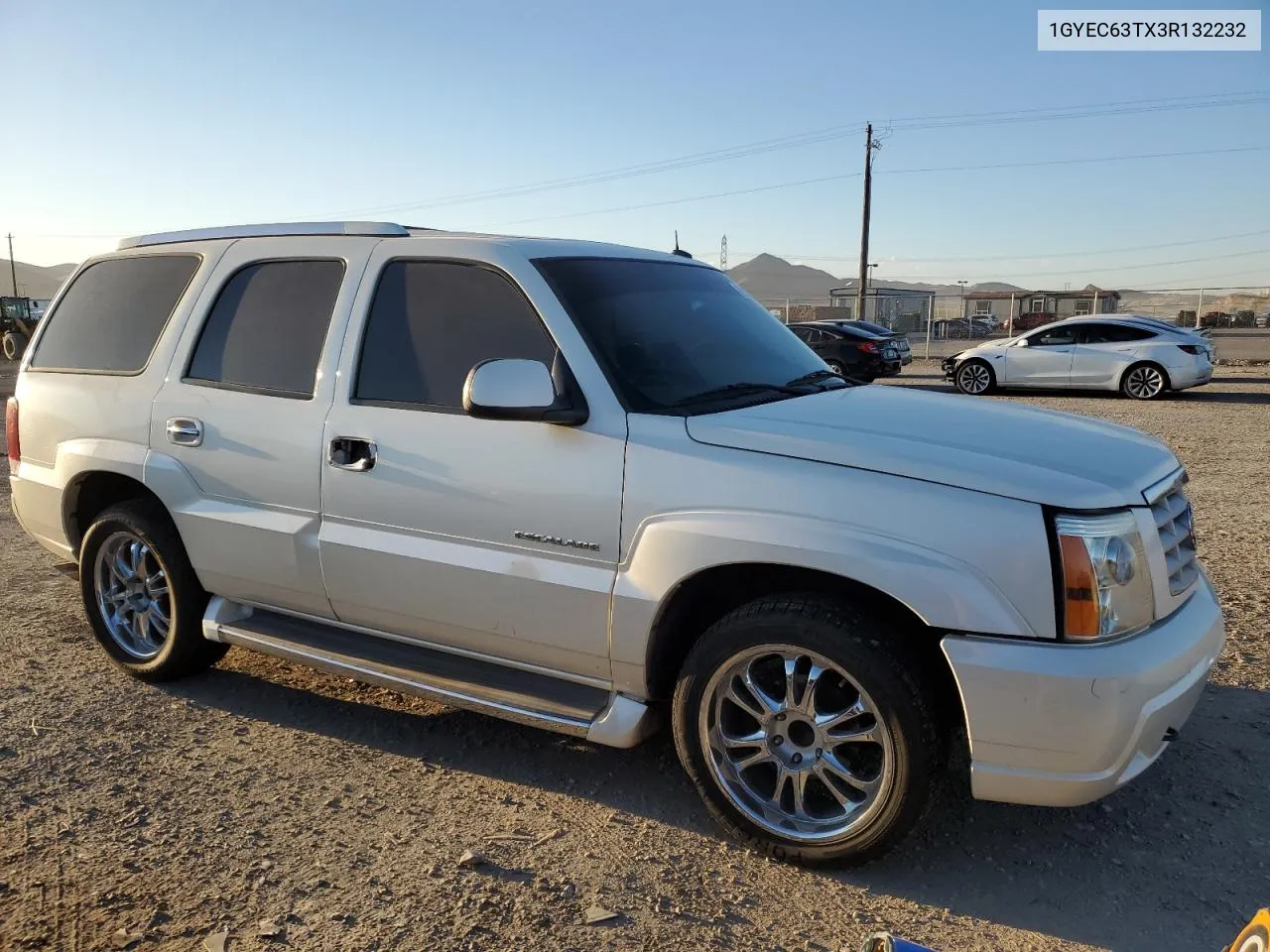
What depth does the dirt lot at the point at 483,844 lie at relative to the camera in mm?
2721

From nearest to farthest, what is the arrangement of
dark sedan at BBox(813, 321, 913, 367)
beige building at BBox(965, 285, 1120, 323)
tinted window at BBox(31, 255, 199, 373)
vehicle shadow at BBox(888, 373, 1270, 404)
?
tinted window at BBox(31, 255, 199, 373)
vehicle shadow at BBox(888, 373, 1270, 404)
dark sedan at BBox(813, 321, 913, 367)
beige building at BBox(965, 285, 1120, 323)

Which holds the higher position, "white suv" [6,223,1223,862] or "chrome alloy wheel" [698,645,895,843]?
"white suv" [6,223,1223,862]

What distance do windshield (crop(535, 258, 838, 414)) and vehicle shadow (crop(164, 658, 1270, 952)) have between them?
1455 millimetres

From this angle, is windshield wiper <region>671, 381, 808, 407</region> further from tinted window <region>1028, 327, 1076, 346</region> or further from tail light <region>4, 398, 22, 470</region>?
tinted window <region>1028, 327, 1076, 346</region>

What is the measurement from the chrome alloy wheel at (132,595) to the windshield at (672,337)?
2.38 m

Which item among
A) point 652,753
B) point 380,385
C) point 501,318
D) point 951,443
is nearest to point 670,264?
point 501,318

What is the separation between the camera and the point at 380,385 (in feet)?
11.9

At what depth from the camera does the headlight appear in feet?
8.45

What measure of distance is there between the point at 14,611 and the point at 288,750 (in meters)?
2.74

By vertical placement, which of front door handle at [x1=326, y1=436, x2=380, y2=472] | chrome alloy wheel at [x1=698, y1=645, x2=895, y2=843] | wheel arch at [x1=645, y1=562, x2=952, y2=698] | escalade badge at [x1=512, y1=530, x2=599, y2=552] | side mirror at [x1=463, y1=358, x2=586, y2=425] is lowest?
chrome alloy wheel at [x1=698, y1=645, x2=895, y2=843]

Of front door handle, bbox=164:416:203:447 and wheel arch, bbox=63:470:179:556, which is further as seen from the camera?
wheel arch, bbox=63:470:179:556

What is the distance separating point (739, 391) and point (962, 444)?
869mm

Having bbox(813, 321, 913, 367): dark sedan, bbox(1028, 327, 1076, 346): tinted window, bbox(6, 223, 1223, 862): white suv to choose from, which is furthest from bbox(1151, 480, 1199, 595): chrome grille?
bbox(813, 321, 913, 367): dark sedan

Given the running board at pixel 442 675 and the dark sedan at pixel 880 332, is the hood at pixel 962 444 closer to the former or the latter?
the running board at pixel 442 675
